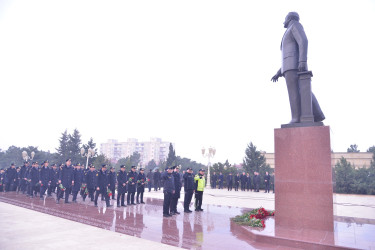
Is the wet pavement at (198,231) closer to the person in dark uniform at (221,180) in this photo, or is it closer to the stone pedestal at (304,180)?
the stone pedestal at (304,180)

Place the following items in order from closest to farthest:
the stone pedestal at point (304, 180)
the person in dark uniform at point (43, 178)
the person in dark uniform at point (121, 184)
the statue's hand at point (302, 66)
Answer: the stone pedestal at point (304, 180), the statue's hand at point (302, 66), the person in dark uniform at point (121, 184), the person in dark uniform at point (43, 178)

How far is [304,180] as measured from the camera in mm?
6215

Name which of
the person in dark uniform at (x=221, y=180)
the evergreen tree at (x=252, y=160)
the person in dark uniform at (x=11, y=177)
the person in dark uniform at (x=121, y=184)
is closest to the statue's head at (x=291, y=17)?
the person in dark uniform at (x=121, y=184)

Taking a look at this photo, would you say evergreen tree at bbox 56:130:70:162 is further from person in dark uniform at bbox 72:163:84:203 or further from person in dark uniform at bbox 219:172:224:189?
person in dark uniform at bbox 72:163:84:203

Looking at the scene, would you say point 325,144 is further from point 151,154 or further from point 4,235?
point 151,154

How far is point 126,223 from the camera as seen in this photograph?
280 inches

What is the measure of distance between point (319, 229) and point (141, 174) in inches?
314

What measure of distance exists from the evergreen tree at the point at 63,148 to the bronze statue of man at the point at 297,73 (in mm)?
42615

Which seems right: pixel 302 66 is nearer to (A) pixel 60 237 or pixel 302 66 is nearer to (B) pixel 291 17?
(B) pixel 291 17

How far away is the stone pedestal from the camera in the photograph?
5887 millimetres

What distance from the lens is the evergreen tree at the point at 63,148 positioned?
4216cm

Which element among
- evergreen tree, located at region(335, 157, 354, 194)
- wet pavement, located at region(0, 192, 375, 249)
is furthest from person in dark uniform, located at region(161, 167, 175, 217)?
evergreen tree, located at region(335, 157, 354, 194)

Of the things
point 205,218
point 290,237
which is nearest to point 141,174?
point 205,218

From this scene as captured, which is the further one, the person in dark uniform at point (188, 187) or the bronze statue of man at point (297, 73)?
the person in dark uniform at point (188, 187)
